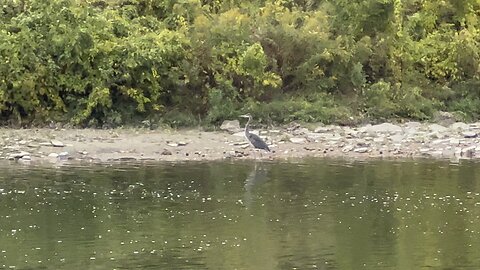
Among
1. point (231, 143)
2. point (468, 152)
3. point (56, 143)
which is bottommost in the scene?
point (468, 152)

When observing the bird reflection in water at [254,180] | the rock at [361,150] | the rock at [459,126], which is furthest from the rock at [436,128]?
the bird reflection in water at [254,180]

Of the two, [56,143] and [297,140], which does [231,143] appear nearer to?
[297,140]

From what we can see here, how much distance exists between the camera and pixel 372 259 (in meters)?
12.4

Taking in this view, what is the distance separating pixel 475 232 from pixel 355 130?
36.6 feet

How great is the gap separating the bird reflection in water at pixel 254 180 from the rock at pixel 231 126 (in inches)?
145

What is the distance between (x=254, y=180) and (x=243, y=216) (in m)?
3.83

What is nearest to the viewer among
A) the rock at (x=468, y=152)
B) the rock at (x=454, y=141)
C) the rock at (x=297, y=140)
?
the rock at (x=468, y=152)

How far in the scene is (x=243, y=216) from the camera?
15.2m

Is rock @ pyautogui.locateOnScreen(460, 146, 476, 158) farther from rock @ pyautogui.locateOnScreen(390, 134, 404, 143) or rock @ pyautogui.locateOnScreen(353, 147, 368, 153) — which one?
rock @ pyautogui.locateOnScreen(353, 147, 368, 153)

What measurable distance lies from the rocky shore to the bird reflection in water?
5.43ft

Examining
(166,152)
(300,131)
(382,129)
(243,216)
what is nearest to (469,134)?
(382,129)

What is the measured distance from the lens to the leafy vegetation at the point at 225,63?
24844 millimetres

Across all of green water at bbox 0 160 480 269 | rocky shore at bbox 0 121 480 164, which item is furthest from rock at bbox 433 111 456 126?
green water at bbox 0 160 480 269

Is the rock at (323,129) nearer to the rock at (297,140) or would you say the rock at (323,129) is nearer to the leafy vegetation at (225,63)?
the leafy vegetation at (225,63)
